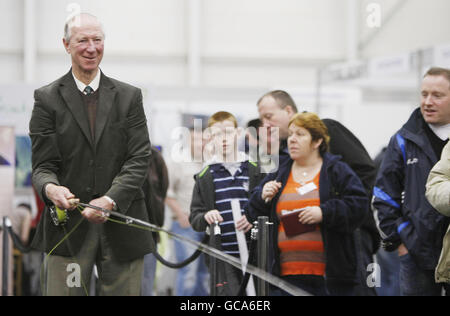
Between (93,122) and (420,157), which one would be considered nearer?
(93,122)

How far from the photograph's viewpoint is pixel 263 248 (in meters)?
2.71

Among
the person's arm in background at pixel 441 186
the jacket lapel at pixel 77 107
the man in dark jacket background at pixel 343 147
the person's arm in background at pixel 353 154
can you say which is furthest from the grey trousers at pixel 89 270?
the person's arm in background at pixel 353 154

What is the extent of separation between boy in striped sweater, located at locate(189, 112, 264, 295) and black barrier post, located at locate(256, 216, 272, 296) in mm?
198

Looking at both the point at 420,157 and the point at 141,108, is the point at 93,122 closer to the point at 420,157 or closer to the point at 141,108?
the point at 141,108

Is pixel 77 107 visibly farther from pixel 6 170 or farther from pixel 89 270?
pixel 6 170

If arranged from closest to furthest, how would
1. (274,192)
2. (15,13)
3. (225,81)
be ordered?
(15,13) → (274,192) → (225,81)

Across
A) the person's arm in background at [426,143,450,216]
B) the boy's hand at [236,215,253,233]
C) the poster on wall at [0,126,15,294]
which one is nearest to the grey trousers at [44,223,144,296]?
the boy's hand at [236,215,253,233]

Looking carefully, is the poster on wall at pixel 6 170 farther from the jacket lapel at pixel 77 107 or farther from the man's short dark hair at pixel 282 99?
the jacket lapel at pixel 77 107

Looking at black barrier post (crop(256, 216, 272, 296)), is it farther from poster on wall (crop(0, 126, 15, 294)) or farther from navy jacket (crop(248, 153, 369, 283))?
poster on wall (crop(0, 126, 15, 294))

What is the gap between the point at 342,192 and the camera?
9.89ft

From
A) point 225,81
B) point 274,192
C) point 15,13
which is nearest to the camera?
point 15,13

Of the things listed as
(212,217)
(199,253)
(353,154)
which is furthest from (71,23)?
(353,154)
